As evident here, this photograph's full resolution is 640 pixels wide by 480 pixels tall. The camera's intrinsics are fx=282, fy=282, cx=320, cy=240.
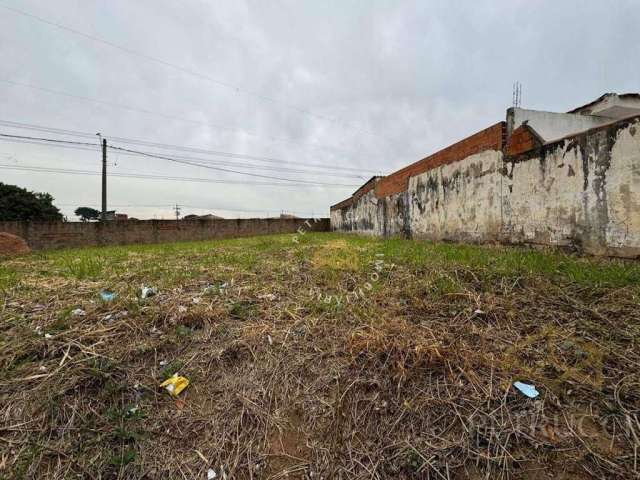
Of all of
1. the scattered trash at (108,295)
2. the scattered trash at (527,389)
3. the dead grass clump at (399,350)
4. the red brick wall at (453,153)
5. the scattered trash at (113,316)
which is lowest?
the scattered trash at (527,389)

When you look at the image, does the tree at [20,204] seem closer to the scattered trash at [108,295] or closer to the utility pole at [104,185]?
the utility pole at [104,185]

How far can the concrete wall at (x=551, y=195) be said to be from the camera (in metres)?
2.94

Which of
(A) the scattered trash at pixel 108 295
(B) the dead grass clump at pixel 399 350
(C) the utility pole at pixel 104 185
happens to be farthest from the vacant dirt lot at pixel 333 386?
(C) the utility pole at pixel 104 185

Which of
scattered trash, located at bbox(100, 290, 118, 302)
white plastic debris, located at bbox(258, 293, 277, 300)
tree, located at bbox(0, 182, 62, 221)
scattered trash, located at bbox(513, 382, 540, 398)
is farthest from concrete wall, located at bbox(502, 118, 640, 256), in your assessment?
tree, located at bbox(0, 182, 62, 221)

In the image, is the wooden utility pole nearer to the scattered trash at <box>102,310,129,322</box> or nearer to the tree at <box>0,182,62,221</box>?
the tree at <box>0,182,62,221</box>

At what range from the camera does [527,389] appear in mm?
1235

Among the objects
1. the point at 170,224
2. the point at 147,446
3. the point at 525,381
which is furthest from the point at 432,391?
the point at 170,224

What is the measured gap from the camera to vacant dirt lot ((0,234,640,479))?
110 centimetres

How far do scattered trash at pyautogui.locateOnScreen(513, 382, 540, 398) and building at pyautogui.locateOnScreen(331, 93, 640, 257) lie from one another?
2835mm

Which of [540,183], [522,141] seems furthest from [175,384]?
[522,141]

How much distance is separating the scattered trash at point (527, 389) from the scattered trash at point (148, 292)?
2.70 meters

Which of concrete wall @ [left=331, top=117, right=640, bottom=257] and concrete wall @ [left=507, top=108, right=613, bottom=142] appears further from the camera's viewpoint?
concrete wall @ [left=507, top=108, right=613, bottom=142]

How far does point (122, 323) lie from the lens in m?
1.92

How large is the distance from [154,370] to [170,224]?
1435 centimetres
